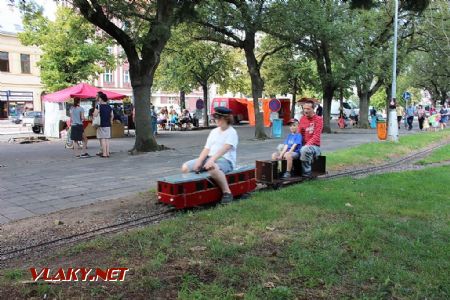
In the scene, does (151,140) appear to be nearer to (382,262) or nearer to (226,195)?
(226,195)

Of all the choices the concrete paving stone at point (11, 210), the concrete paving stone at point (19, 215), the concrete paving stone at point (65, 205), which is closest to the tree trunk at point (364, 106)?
the concrete paving stone at point (65, 205)

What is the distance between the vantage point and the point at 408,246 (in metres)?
4.58

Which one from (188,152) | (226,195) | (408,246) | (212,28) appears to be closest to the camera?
(408,246)

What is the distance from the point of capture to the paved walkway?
7473 millimetres

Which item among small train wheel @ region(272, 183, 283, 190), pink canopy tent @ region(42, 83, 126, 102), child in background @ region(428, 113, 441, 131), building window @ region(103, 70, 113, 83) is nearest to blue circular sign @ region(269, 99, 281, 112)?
pink canopy tent @ region(42, 83, 126, 102)

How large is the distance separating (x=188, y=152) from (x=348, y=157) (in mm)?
5371

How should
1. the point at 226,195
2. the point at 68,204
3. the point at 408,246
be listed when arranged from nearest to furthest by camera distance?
the point at 408,246 < the point at 226,195 < the point at 68,204

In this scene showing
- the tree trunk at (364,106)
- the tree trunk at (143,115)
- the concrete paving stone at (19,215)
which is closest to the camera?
the concrete paving stone at (19,215)

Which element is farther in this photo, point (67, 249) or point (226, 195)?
point (226, 195)

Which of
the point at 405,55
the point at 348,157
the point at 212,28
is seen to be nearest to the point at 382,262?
the point at 348,157

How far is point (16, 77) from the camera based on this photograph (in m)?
52.6

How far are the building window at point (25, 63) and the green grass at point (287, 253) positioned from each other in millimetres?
54010

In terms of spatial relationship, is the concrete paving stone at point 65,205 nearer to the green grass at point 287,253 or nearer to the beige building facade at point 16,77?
the green grass at point 287,253

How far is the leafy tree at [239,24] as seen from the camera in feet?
58.9
